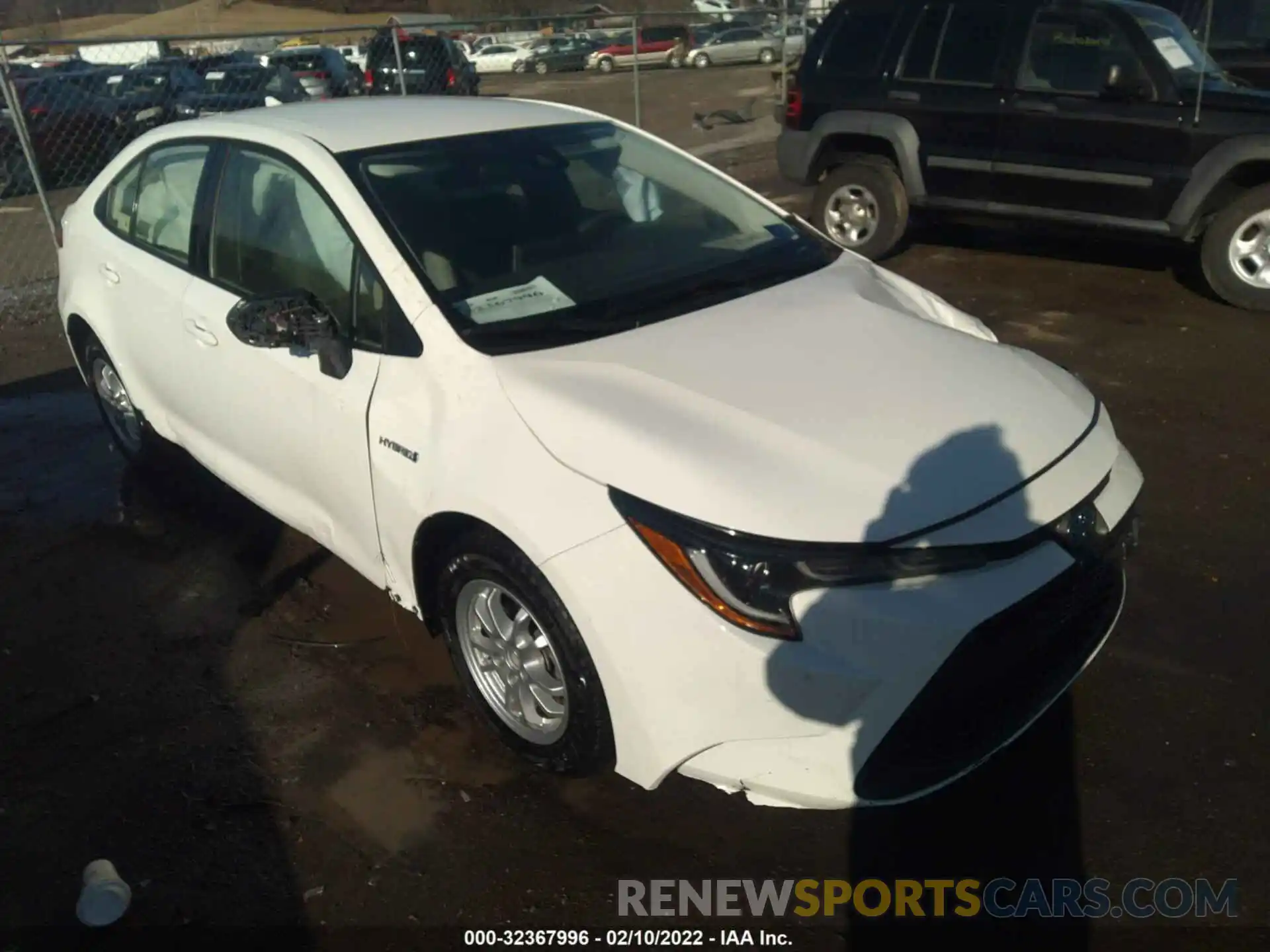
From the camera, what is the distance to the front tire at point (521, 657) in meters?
2.58

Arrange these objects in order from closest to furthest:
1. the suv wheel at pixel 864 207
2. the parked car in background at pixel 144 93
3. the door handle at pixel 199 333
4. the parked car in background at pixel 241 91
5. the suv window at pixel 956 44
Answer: the door handle at pixel 199 333 < the suv window at pixel 956 44 < the suv wheel at pixel 864 207 < the parked car in background at pixel 144 93 < the parked car in background at pixel 241 91

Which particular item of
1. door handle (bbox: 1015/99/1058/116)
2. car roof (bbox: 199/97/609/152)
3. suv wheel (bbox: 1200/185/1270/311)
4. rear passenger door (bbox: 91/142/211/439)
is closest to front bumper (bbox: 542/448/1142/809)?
car roof (bbox: 199/97/609/152)

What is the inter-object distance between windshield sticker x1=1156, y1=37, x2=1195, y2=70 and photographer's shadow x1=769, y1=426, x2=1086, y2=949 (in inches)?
215

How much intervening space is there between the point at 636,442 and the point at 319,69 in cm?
1869

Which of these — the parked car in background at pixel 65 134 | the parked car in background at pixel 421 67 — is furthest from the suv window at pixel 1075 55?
the parked car in background at pixel 65 134

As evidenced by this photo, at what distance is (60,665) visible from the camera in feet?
11.9

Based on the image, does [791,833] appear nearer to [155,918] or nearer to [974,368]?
[974,368]

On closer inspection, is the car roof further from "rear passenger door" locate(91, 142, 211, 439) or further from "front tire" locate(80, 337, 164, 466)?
"front tire" locate(80, 337, 164, 466)

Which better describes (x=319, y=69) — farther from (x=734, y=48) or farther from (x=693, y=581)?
(x=693, y=581)

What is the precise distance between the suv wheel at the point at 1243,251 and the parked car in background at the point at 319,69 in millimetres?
15384

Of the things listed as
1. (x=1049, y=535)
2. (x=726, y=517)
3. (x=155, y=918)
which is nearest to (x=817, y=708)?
(x=726, y=517)

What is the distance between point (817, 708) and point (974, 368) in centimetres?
119

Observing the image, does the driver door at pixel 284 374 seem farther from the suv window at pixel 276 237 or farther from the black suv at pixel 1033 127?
the black suv at pixel 1033 127

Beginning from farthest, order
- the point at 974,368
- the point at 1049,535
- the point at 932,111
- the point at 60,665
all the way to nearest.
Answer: the point at 932,111 < the point at 60,665 < the point at 974,368 < the point at 1049,535
